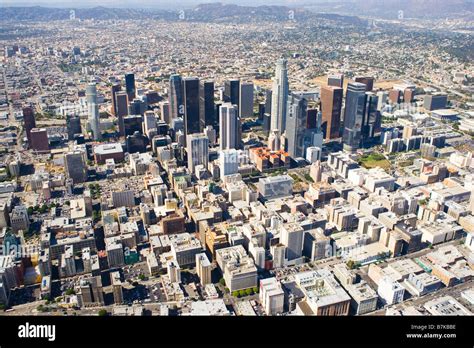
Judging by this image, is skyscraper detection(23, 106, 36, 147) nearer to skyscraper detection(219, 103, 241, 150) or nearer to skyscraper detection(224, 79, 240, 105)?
skyscraper detection(219, 103, 241, 150)

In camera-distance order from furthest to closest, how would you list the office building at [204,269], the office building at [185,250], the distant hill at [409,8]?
the distant hill at [409,8]
the office building at [185,250]
the office building at [204,269]

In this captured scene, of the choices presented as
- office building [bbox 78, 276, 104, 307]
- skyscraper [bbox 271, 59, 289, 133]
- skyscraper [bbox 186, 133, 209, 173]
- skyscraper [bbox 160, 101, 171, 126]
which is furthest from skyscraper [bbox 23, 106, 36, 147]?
office building [bbox 78, 276, 104, 307]

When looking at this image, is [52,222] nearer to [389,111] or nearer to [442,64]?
[389,111]

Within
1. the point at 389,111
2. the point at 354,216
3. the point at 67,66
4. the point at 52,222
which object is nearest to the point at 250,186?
the point at 354,216

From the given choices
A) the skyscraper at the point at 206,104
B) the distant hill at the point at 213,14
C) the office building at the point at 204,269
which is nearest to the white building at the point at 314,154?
the skyscraper at the point at 206,104

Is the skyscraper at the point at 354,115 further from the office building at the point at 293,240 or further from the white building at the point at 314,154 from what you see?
the office building at the point at 293,240

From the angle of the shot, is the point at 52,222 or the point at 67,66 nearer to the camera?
the point at 52,222
